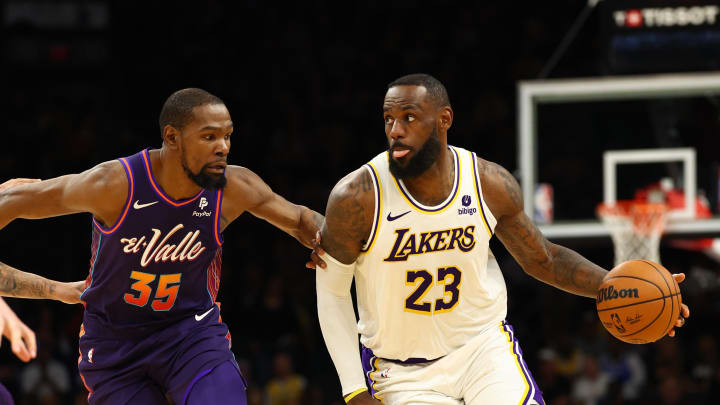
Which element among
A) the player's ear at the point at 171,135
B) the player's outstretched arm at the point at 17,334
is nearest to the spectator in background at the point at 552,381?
the player's ear at the point at 171,135

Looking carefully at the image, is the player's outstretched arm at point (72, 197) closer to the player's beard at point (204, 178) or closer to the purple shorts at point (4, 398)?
the player's beard at point (204, 178)

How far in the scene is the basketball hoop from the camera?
8227 millimetres

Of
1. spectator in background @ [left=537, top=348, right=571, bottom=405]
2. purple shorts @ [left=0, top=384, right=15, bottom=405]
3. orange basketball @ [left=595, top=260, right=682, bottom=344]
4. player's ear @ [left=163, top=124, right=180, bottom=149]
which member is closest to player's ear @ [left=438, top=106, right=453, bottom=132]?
orange basketball @ [left=595, top=260, right=682, bottom=344]

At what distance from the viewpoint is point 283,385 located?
981 cm

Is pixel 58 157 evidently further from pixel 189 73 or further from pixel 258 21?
pixel 258 21

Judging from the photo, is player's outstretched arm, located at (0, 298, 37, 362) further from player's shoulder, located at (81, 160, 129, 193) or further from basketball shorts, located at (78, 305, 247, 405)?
player's shoulder, located at (81, 160, 129, 193)

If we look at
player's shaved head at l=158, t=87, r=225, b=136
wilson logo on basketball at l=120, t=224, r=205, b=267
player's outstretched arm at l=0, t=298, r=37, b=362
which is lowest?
player's outstretched arm at l=0, t=298, r=37, b=362

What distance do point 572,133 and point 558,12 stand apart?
5.35 meters

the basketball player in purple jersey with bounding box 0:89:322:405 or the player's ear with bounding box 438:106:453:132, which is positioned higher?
the player's ear with bounding box 438:106:453:132

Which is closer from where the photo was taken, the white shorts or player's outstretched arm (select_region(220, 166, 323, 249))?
the white shorts

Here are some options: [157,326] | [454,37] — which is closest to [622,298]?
[157,326]

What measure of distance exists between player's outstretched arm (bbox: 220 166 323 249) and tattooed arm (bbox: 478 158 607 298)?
88cm

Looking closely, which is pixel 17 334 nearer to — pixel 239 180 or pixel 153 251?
pixel 153 251

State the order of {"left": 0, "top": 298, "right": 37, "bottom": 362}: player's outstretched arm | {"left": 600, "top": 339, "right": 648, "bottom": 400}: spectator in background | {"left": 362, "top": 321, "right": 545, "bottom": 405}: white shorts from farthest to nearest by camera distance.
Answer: {"left": 600, "top": 339, "right": 648, "bottom": 400}: spectator in background
{"left": 362, "top": 321, "right": 545, "bottom": 405}: white shorts
{"left": 0, "top": 298, "right": 37, "bottom": 362}: player's outstretched arm
